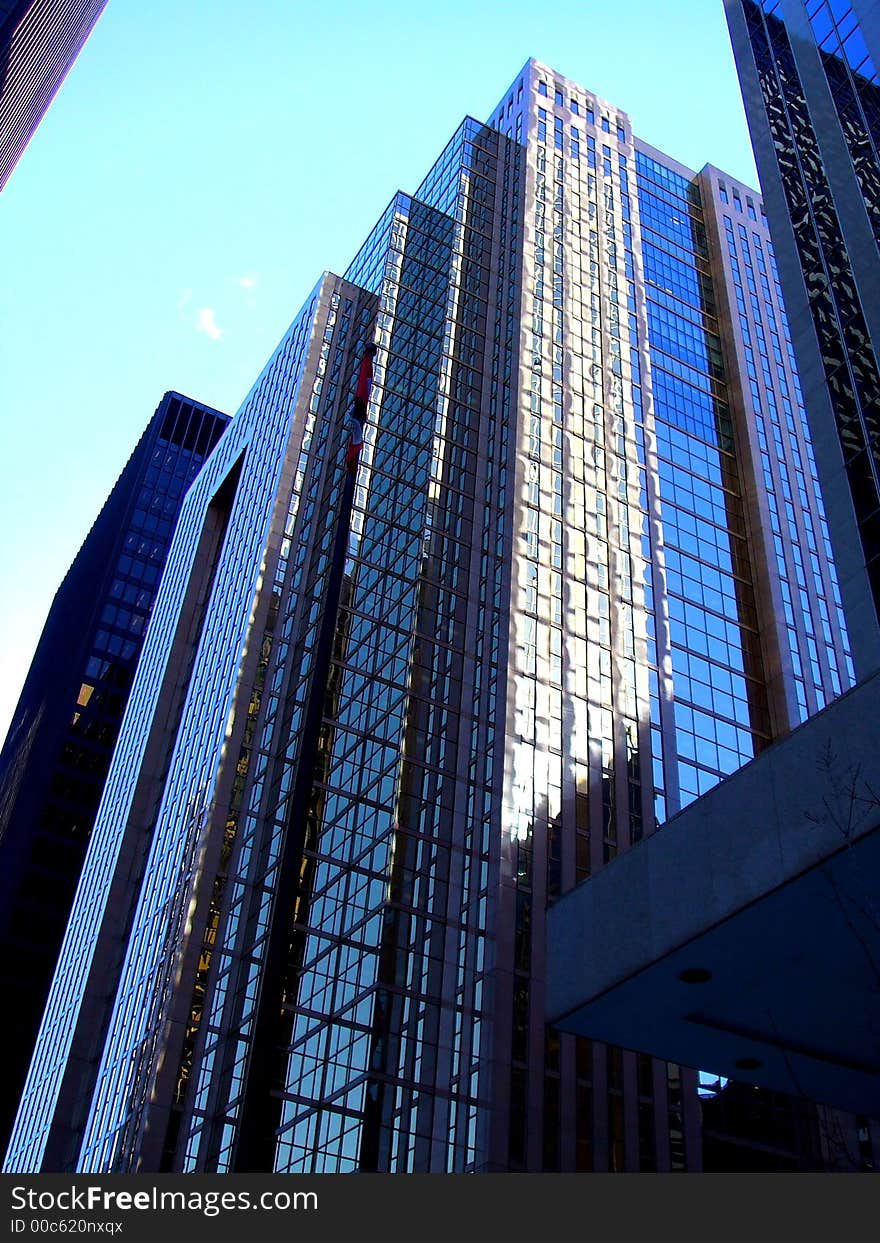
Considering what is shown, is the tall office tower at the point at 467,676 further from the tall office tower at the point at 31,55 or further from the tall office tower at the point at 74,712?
the tall office tower at the point at 74,712

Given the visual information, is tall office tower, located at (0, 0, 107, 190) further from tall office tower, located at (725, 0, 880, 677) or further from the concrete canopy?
the concrete canopy

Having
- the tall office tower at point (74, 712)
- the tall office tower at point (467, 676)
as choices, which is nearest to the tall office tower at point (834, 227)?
the tall office tower at point (467, 676)

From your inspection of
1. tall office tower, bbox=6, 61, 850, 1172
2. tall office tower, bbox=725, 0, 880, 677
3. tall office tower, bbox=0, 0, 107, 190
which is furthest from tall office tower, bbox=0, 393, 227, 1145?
tall office tower, bbox=725, 0, 880, 677

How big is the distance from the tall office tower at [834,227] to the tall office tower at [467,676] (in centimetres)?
1781

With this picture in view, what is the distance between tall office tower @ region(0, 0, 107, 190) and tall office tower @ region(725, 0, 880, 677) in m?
47.9

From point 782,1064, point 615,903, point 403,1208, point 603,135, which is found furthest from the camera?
point 603,135

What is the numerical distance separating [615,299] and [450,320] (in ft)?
44.2

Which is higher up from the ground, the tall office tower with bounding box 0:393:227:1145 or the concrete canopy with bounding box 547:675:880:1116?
the tall office tower with bounding box 0:393:227:1145

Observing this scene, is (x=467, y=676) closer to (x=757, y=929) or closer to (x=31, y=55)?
(x=757, y=929)

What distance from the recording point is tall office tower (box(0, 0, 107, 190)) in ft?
235

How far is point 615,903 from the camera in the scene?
60.6ft

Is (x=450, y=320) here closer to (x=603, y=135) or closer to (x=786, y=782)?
(x=603, y=135)

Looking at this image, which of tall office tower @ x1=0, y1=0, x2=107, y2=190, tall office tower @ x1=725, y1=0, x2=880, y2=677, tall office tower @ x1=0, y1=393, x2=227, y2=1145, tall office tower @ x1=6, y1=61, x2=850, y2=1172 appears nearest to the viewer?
tall office tower @ x1=725, y1=0, x2=880, y2=677

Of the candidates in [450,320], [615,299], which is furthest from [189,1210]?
[615,299]
